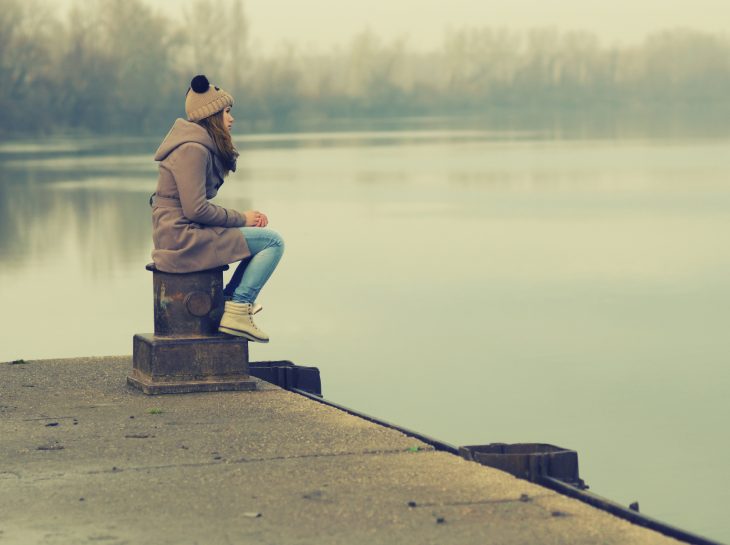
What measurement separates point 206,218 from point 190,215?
8cm

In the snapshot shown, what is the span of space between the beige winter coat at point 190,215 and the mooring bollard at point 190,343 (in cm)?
9

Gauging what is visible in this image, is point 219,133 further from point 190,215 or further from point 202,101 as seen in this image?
point 190,215

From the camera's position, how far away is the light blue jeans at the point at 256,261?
7359 millimetres

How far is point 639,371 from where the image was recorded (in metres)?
12.0

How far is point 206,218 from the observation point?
725cm

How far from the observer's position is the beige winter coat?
23.7 feet

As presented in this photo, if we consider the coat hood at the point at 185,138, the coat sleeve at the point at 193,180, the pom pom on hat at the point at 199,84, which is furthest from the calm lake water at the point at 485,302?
the pom pom on hat at the point at 199,84

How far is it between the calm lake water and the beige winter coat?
2.62m

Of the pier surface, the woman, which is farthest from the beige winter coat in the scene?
the pier surface

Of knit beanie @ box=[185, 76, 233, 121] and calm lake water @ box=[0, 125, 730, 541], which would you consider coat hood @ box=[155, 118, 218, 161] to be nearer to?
knit beanie @ box=[185, 76, 233, 121]

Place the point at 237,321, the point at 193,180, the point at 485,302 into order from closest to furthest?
the point at 193,180 → the point at 237,321 → the point at 485,302

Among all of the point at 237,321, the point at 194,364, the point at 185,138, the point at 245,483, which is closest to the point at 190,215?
the point at 185,138

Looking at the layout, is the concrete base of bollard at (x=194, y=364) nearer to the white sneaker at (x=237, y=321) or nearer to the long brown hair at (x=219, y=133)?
the white sneaker at (x=237, y=321)

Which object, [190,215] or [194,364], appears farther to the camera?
[194,364]
